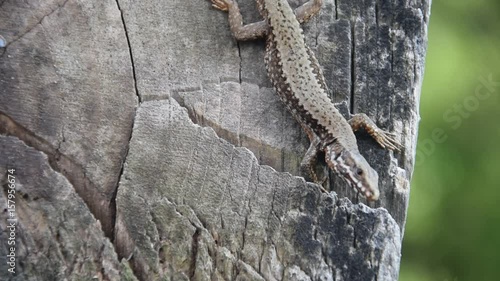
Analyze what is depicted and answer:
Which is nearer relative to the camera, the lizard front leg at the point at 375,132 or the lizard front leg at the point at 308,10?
the lizard front leg at the point at 375,132

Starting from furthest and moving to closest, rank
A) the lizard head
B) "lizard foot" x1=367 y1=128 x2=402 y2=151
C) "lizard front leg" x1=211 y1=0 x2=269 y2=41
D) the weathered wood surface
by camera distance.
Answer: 1. "lizard front leg" x1=211 y1=0 x2=269 y2=41
2. "lizard foot" x1=367 y1=128 x2=402 y2=151
3. the lizard head
4. the weathered wood surface

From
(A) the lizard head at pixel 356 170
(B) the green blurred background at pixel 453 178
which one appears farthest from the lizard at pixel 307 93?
(B) the green blurred background at pixel 453 178

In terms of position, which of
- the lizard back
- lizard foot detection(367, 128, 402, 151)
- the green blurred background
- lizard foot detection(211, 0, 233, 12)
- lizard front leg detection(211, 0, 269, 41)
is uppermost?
lizard foot detection(211, 0, 233, 12)

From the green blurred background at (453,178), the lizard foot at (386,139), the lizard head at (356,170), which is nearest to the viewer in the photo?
the lizard head at (356,170)

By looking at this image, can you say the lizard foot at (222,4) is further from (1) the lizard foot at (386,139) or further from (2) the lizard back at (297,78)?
(1) the lizard foot at (386,139)

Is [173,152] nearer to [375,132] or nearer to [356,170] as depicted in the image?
[356,170]

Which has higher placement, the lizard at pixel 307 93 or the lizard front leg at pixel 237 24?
the lizard front leg at pixel 237 24

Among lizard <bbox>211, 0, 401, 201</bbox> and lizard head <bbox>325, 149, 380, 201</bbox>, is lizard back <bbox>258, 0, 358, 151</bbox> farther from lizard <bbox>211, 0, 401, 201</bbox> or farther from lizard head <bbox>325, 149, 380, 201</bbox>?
lizard head <bbox>325, 149, 380, 201</bbox>

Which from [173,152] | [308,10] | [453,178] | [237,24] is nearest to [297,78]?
[308,10]

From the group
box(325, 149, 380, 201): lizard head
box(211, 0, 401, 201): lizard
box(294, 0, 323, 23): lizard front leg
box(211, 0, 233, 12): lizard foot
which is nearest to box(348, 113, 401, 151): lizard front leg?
box(211, 0, 401, 201): lizard
